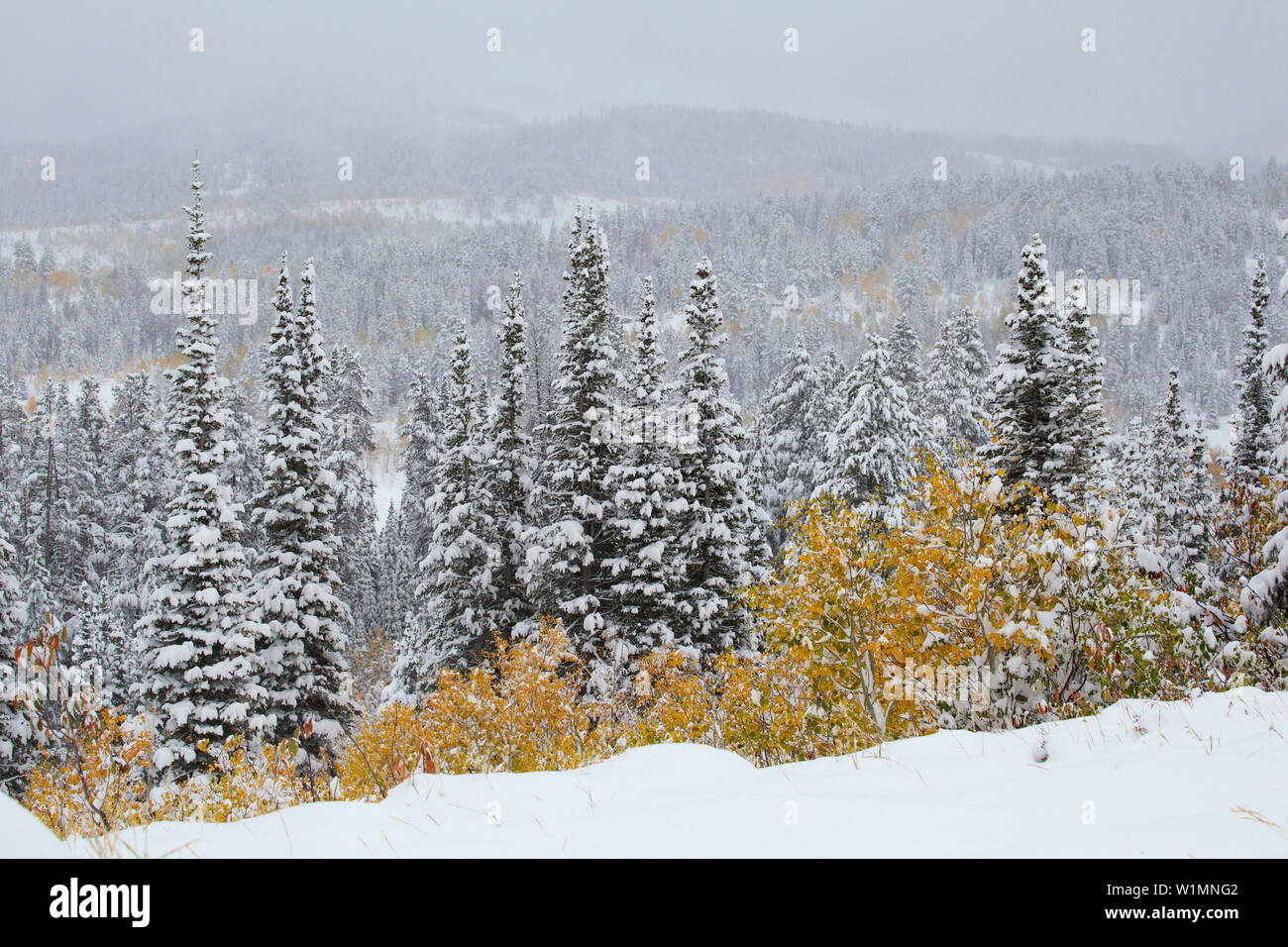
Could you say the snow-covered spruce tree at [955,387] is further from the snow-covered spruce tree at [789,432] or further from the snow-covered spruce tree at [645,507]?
the snow-covered spruce tree at [645,507]

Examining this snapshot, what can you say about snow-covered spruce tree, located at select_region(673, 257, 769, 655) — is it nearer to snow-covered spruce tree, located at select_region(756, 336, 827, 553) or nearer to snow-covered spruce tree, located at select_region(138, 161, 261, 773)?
snow-covered spruce tree, located at select_region(756, 336, 827, 553)

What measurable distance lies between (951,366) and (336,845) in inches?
1650

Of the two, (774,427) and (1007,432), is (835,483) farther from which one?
(774,427)

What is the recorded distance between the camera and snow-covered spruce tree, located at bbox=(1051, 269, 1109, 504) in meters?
21.7

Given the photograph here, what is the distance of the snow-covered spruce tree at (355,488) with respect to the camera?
43.2 meters

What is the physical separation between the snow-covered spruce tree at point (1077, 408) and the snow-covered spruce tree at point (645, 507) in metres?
11.3

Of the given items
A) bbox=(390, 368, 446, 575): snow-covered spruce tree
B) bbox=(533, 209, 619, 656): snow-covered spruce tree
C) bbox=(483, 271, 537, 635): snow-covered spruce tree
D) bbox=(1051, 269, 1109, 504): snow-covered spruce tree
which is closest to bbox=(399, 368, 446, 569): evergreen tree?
bbox=(390, 368, 446, 575): snow-covered spruce tree

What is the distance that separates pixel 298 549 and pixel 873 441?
20.8 m

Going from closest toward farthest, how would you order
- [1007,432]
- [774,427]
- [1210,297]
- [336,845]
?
1. [336,845]
2. [1007,432]
3. [774,427]
4. [1210,297]

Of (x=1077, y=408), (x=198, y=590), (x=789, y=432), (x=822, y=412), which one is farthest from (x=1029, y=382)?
(x=198, y=590)

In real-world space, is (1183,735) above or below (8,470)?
above

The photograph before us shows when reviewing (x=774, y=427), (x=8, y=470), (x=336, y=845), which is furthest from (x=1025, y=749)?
(x=8, y=470)

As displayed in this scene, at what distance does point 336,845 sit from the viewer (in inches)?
163

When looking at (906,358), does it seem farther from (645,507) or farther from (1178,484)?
(645,507)
